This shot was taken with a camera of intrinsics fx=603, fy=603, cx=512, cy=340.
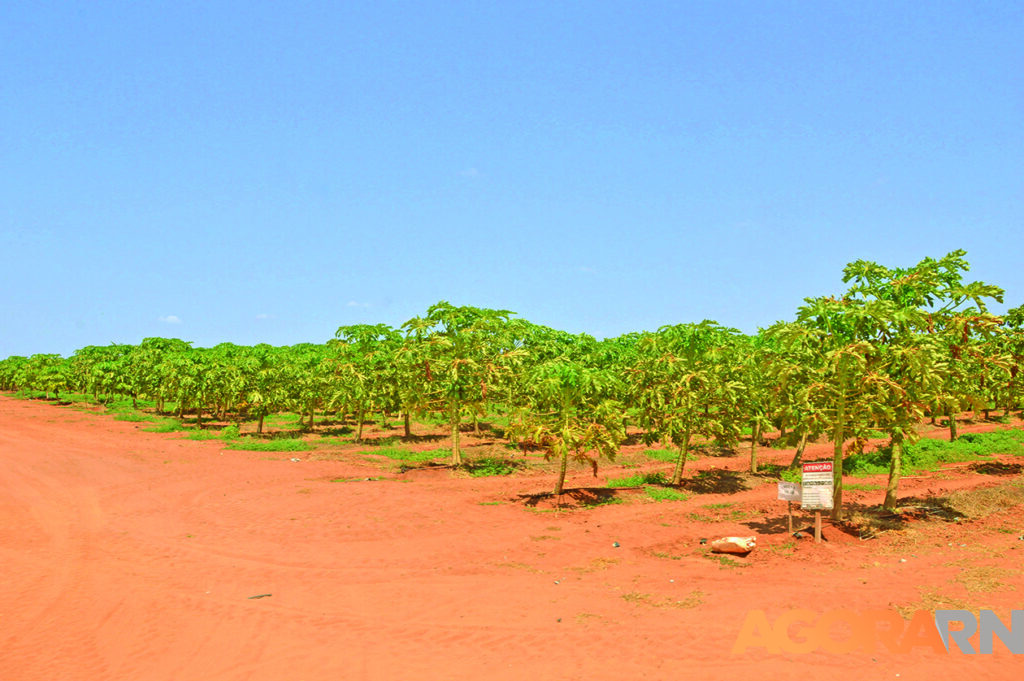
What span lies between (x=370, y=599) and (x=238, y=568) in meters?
4.50

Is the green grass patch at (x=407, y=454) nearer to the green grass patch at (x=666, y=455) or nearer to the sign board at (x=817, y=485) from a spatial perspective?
the green grass patch at (x=666, y=455)

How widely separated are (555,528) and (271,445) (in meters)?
24.0

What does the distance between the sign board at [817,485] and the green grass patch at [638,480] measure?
9.98 meters

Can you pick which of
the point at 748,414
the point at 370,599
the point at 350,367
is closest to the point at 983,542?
the point at 748,414

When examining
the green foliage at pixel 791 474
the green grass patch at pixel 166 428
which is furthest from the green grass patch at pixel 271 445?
the green foliage at pixel 791 474

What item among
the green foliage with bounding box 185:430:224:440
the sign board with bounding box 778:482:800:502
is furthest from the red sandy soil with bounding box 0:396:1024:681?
the green foliage with bounding box 185:430:224:440

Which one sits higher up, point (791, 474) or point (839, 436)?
point (839, 436)

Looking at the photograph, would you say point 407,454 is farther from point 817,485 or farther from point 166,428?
point 166,428

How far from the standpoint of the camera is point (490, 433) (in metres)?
42.2

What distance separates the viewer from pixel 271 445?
120 feet

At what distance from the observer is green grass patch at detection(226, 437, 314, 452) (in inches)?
1409

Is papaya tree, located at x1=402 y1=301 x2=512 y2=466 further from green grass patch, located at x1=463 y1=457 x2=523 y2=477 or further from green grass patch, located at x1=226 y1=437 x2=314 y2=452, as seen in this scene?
green grass patch, located at x1=226 y1=437 x2=314 y2=452

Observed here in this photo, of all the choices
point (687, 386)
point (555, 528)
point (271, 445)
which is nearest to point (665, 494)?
point (687, 386)

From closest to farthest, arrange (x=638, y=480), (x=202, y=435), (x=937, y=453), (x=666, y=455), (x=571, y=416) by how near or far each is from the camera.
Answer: (x=571, y=416)
(x=638, y=480)
(x=937, y=453)
(x=666, y=455)
(x=202, y=435)
